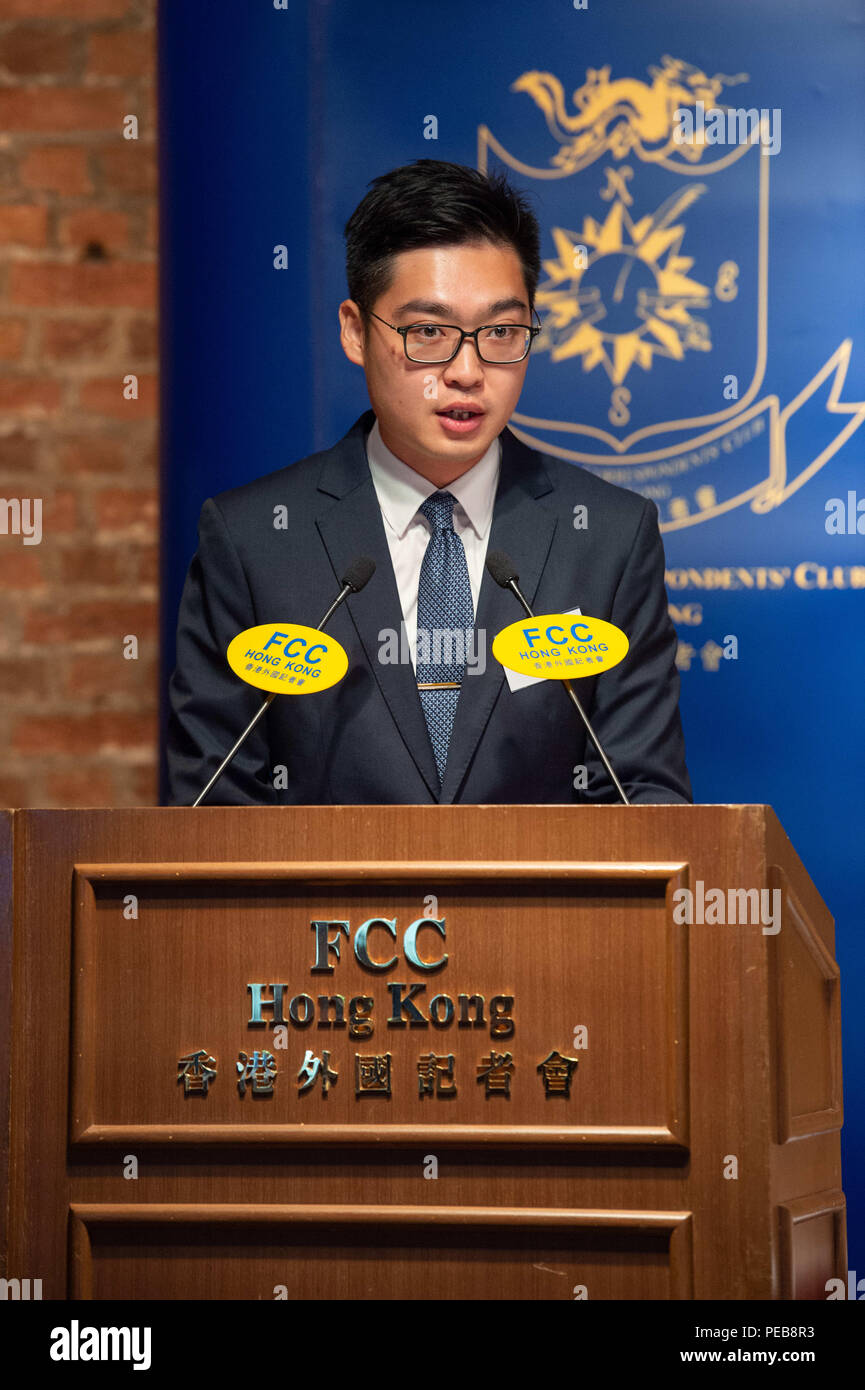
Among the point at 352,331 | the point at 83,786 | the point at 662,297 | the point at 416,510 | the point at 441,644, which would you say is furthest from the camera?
the point at 83,786

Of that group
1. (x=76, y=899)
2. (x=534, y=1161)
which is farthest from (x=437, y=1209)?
(x=76, y=899)

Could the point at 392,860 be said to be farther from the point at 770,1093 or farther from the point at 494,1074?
the point at 770,1093

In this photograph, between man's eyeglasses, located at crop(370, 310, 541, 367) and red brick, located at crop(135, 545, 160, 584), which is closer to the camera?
man's eyeglasses, located at crop(370, 310, 541, 367)

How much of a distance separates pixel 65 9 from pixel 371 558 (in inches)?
69.8

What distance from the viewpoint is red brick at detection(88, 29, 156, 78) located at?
2941mm

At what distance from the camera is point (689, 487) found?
2375 millimetres

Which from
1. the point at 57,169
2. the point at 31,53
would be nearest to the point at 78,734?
the point at 57,169

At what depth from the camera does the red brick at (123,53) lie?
9.65 ft

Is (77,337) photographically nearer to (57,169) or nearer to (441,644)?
(57,169)

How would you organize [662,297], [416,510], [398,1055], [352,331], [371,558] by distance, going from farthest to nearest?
[662,297] < [352,331] < [416,510] < [371,558] < [398,1055]

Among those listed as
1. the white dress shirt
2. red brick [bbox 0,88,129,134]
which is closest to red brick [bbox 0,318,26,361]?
red brick [bbox 0,88,129,134]

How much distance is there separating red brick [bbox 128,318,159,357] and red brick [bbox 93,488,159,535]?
268 mm

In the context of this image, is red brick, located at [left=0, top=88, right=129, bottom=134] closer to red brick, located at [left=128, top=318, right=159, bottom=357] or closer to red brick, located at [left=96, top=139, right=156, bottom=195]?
red brick, located at [left=96, top=139, right=156, bottom=195]

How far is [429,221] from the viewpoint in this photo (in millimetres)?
2029
